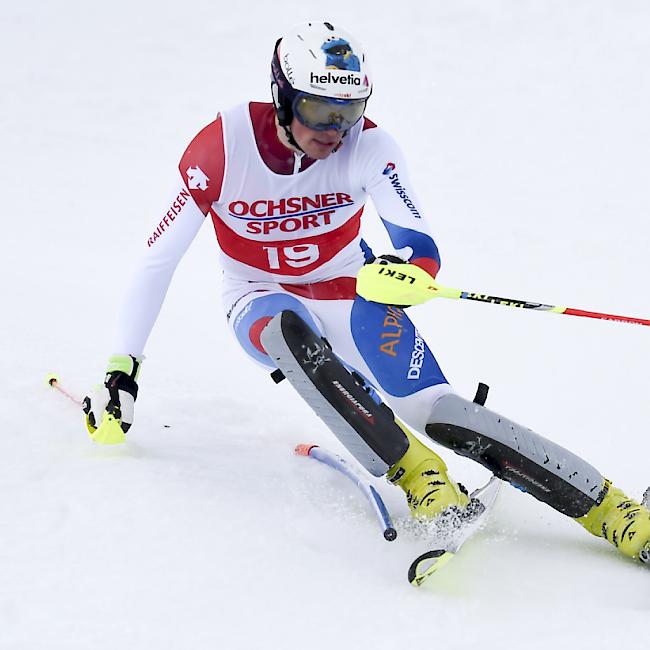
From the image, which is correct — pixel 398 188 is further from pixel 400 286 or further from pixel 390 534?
pixel 390 534

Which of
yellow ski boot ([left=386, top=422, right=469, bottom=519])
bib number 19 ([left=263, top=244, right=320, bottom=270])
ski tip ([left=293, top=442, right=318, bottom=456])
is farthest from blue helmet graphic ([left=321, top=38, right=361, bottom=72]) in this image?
ski tip ([left=293, top=442, right=318, bottom=456])

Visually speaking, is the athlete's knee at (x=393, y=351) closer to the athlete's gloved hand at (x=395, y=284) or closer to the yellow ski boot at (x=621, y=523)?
the athlete's gloved hand at (x=395, y=284)

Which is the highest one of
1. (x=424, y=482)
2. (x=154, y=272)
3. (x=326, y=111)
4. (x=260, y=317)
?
(x=326, y=111)

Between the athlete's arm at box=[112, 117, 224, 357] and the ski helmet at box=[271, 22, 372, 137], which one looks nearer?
the ski helmet at box=[271, 22, 372, 137]

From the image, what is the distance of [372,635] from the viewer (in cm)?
220

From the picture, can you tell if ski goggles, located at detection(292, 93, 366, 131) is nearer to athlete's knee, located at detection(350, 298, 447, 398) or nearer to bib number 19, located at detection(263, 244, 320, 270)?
bib number 19, located at detection(263, 244, 320, 270)

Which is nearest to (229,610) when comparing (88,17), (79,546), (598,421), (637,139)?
(79,546)

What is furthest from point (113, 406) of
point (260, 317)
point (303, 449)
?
point (303, 449)

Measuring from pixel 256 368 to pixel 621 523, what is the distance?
2.38 meters

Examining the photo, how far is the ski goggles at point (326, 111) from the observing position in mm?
2998

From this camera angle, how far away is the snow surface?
2312 millimetres

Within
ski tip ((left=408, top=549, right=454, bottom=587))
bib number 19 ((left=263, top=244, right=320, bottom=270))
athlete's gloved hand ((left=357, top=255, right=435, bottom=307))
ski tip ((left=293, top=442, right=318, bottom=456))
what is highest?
athlete's gloved hand ((left=357, top=255, right=435, bottom=307))

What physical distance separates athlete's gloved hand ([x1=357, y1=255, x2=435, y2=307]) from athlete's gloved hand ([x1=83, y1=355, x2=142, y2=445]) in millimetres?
900

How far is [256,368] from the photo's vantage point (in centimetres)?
480
